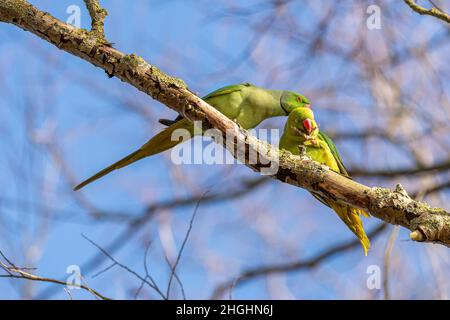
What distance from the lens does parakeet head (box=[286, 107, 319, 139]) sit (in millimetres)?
4500

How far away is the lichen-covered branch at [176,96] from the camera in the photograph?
3.71 meters

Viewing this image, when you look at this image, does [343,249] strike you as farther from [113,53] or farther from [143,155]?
[113,53]

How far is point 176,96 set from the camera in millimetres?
3754

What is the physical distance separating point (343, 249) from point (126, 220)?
2.78m

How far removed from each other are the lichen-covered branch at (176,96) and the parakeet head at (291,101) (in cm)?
129

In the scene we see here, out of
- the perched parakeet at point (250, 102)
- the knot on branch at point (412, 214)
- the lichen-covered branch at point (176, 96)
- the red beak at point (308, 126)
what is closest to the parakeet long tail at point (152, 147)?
the perched parakeet at point (250, 102)

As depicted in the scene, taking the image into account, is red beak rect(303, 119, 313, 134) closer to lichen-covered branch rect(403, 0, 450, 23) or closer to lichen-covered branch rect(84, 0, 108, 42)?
lichen-covered branch rect(403, 0, 450, 23)

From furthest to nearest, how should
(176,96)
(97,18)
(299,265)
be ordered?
(299,265), (97,18), (176,96)

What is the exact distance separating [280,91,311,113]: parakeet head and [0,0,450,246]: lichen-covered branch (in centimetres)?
129

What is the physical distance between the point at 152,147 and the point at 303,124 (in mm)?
1122

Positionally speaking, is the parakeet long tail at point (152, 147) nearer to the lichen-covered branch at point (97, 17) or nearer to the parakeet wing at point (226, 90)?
the parakeet wing at point (226, 90)

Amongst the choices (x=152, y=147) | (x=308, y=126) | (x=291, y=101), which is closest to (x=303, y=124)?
(x=308, y=126)

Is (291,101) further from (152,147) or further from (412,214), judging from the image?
(412,214)

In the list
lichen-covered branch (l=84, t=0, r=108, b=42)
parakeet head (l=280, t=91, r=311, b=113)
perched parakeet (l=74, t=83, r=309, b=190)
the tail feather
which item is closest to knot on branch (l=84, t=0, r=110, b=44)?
lichen-covered branch (l=84, t=0, r=108, b=42)
